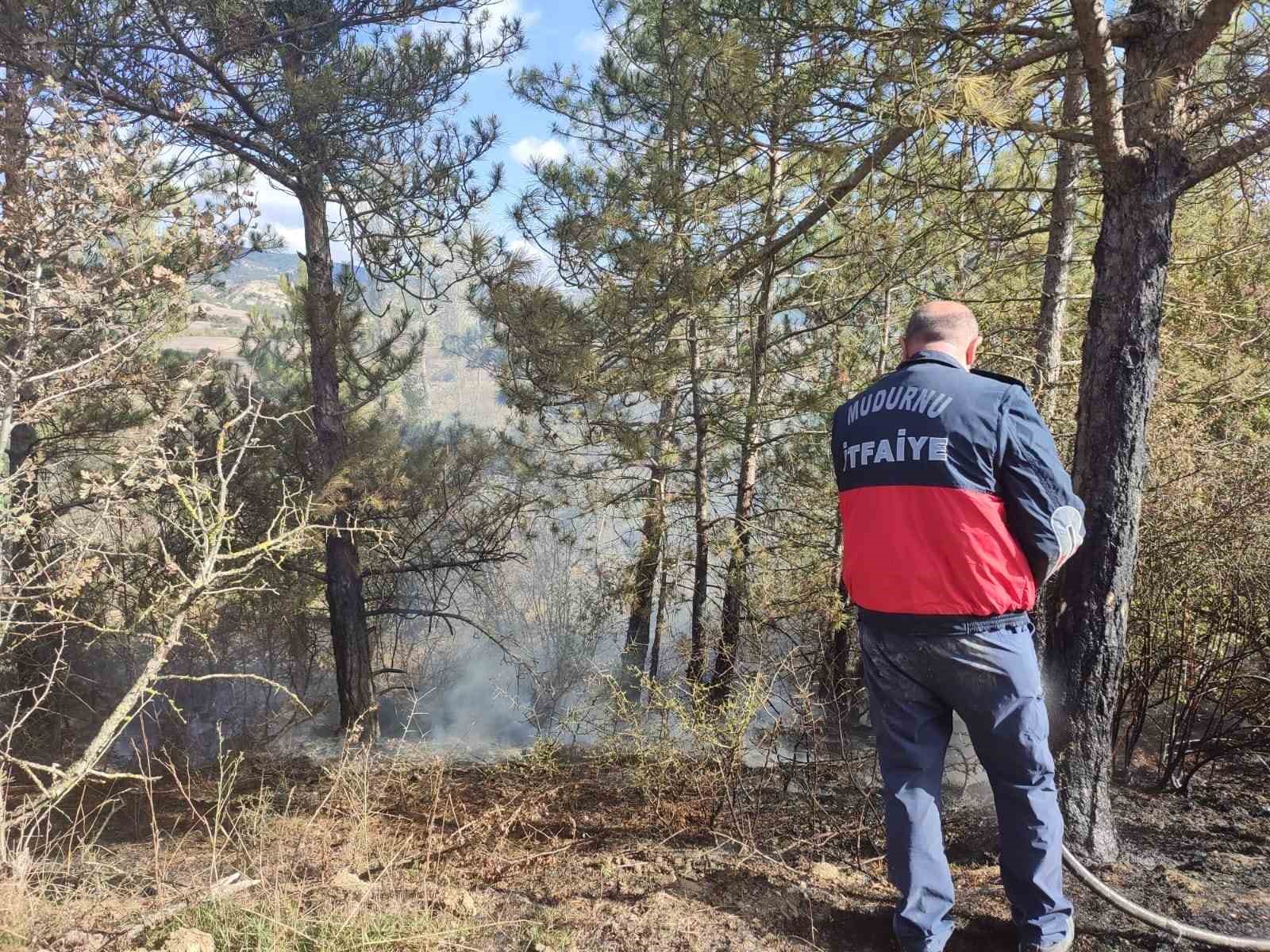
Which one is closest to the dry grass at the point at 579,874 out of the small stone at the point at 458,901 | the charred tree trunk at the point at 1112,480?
the small stone at the point at 458,901

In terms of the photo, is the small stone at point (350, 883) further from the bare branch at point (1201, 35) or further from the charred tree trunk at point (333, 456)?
the charred tree trunk at point (333, 456)

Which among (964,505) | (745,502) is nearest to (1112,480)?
(964,505)

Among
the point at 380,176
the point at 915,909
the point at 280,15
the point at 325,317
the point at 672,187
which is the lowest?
the point at 915,909

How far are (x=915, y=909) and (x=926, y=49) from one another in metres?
3.59

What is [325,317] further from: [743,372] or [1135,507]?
[1135,507]

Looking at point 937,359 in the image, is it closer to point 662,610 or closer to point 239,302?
point 662,610

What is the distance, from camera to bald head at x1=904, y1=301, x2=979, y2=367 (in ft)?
8.95

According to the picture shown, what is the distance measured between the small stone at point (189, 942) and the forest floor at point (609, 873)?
1cm

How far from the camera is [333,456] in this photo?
8.61 meters

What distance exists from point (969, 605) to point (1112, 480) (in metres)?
1.35

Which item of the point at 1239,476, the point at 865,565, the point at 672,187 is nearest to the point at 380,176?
the point at 672,187

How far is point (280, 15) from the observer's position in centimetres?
726

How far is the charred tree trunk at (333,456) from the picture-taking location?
8.23 m

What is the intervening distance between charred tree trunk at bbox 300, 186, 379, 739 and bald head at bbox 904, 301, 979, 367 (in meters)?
6.30
